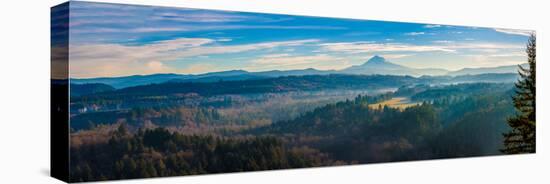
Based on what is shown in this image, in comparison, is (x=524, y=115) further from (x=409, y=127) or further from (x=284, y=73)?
(x=284, y=73)

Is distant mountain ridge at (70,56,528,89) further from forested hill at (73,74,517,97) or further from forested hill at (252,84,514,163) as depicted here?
forested hill at (252,84,514,163)

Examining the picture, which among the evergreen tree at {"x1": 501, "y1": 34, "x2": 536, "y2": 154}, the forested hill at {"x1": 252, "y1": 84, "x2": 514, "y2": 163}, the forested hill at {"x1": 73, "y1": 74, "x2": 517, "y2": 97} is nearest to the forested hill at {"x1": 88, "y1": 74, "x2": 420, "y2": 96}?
the forested hill at {"x1": 73, "y1": 74, "x2": 517, "y2": 97}

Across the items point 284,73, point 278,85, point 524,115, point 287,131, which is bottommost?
point 287,131

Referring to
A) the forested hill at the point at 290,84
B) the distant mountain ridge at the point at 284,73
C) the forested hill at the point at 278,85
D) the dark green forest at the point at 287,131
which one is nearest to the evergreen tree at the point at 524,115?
the dark green forest at the point at 287,131

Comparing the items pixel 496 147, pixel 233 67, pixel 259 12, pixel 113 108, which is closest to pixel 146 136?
pixel 113 108

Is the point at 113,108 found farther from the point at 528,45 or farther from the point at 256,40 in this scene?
the point at 528,45

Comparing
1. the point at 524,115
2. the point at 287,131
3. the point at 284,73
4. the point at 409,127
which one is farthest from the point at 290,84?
the point at 524,115
